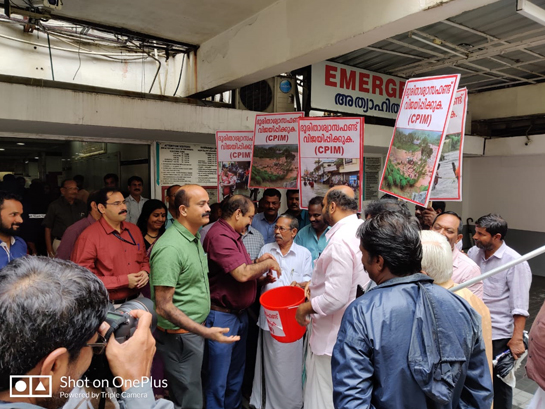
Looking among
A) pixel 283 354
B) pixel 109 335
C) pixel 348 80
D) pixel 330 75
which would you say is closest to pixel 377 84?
pixel 348 80

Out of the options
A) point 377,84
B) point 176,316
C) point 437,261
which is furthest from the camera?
point 377,84

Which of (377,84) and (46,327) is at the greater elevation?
(377,84)

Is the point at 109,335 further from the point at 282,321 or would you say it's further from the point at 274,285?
the point at 274,285

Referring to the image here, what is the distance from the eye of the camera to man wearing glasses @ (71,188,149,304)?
287 cm

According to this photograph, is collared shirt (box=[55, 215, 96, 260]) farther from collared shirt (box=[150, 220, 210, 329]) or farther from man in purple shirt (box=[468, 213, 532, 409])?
man in purple shirt (box=[468, 213, 532, 409])

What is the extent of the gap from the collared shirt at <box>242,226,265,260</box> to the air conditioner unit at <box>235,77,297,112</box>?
249cm

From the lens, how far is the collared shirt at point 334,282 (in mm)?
2418

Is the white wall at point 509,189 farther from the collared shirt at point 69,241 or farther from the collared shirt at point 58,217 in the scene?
the collared shirt at point 69,241

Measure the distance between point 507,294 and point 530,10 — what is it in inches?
104

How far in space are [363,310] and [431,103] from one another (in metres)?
2.30

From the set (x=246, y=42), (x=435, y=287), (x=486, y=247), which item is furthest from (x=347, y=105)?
(x=435, y=287)

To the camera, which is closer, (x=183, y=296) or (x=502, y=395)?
(x=183, y=296)

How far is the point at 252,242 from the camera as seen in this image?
153 inches


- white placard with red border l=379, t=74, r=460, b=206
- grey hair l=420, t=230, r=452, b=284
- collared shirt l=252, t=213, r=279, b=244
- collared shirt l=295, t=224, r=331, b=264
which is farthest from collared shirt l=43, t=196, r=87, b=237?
grey hair l=420, t=230, r=452, b=284
